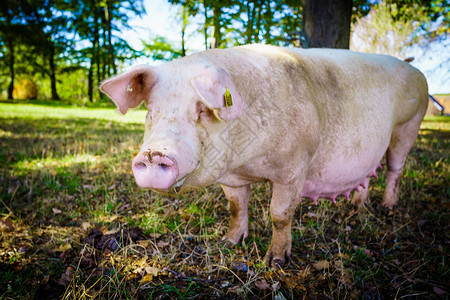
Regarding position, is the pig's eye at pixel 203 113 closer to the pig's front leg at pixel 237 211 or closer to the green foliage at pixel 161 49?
the pig's front leg at pixel 237 211

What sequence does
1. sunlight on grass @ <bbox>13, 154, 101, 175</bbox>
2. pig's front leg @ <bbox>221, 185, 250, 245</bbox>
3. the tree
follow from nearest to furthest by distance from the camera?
pig's front leg @ <bbox>221, 185, 250, 245</bbox> → sunlight on grass @ <bbox>13, 154, 101, 175</bbox> → the tree

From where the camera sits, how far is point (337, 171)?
250 cm

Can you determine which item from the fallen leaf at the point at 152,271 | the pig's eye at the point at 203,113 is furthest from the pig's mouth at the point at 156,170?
the fallen leaf at the point at 152,271

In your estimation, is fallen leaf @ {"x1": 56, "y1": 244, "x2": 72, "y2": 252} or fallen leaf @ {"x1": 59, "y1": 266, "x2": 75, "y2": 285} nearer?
fallen leaf @ {"x1": 59, "y1": 266, "x2": 75, "y2": 285}

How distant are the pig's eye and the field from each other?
1147 millimetres

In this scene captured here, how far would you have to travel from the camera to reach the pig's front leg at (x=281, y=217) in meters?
2.17

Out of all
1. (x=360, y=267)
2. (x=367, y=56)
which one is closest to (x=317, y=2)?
(x=367, y=56)

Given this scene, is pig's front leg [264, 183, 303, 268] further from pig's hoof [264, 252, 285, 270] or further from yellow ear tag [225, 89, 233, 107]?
yellow ear tag [225, 89, 233, 107]

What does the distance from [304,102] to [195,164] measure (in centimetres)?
103

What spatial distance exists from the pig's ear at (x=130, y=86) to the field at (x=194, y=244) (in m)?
1.19

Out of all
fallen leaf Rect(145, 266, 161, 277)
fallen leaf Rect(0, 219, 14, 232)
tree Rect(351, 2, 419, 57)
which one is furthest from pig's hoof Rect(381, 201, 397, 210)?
tree Rect(351, 2, 419, 57)

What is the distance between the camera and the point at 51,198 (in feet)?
11.1

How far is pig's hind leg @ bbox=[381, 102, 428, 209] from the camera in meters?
3.25

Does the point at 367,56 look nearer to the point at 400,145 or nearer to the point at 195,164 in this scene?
the point at 400,145
